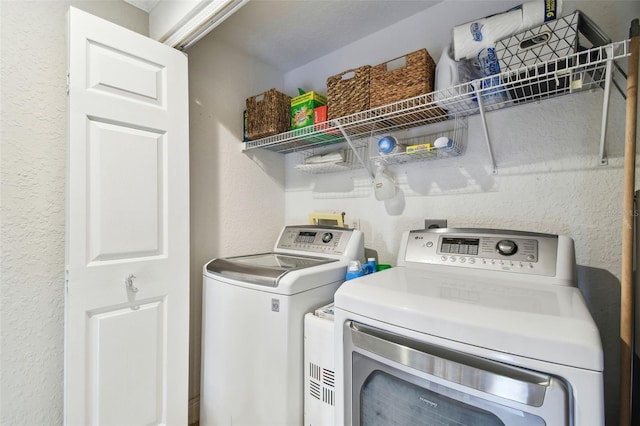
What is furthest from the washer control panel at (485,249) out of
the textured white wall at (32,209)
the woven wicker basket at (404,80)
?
the textured white wall at (32,209)

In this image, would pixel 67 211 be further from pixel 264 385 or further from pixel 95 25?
pixel 264 385

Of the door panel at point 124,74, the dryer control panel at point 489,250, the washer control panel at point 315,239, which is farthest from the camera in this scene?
the washer control panel at point 315,239

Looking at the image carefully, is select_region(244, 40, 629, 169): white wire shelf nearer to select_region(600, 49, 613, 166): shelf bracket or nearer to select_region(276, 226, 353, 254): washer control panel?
select_region(600, 49, 613, 166): shelf bracket

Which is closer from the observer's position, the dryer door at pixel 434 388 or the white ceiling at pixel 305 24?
the dryer door at pixel 434 388

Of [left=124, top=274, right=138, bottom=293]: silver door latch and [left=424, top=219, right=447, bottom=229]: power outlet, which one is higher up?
[left=424, top=219, right=447, bottom=229]: power outlet

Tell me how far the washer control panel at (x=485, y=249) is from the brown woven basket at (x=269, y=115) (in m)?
1.07

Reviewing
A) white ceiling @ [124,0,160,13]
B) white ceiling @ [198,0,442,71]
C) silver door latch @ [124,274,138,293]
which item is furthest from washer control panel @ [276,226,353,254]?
white ceiling @ [124,0,160,13]

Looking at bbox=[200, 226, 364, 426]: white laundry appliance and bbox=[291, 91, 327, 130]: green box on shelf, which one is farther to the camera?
bbox=[291, 91, 327, 130]: green box on shelf

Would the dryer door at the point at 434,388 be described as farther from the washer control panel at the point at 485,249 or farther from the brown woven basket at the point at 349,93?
the brown woven basket at the point at 349,93

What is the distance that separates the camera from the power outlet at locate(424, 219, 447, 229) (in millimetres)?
1604

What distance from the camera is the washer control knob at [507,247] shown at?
116 cm

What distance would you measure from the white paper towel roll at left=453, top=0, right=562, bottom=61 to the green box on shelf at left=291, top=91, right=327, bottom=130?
83 centimetres

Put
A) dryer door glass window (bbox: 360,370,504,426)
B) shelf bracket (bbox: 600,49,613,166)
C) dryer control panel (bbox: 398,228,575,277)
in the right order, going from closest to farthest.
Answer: dryer door glass window (bbox: 360,370,504,426) < shelf bracket (bbox: 600,49,613,166) < dryer control panel (bbox: 398,228,575,277)

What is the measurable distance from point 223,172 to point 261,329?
1096 mm
